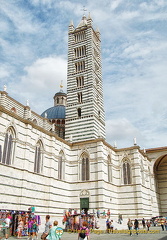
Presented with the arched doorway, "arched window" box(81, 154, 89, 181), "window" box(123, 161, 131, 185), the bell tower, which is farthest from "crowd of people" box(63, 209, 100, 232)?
the arched doorway

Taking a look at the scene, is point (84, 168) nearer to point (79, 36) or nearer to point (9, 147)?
point (9, 147)

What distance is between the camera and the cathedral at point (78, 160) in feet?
66.4

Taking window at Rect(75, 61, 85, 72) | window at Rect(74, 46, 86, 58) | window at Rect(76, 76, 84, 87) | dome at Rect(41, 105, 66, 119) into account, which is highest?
window at Rect(74, 46, 86, 58)

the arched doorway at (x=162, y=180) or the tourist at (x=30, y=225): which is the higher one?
the arched doorway at (x=162, y=180)

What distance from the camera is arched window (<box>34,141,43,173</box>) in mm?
22636

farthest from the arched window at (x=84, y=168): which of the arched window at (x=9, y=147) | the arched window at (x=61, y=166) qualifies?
the arched window at (x=9, y=147)

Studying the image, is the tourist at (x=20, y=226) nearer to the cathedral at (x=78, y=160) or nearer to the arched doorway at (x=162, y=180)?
the cathedral at (x=78, y=160)

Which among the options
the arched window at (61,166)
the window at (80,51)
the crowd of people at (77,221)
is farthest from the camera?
the window at (80,51)

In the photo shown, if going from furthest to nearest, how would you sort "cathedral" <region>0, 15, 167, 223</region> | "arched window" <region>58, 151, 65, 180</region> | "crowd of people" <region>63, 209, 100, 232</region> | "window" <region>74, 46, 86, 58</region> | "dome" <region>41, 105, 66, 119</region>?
1. "dome" <region>41, 105, 66, 119</region>
2. "window" <region>74, 46, 86, 58</region>
3. "arched window" <region>58, 151, 65, 180</region>
4. "cathedral" <region>0, 15, 167, 223</region>
5. "crowd of people" <region>63, 209, 100, 232</region>

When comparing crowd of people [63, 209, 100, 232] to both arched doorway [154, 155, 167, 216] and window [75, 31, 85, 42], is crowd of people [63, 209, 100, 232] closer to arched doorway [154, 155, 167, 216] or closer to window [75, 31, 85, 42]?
arched doorway [154, 155, 167, 216]

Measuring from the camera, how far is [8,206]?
18.3 meters

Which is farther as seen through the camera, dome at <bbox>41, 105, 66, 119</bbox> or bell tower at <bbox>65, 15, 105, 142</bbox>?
dome at <bbox>41, 105, 66, 119</bbox>

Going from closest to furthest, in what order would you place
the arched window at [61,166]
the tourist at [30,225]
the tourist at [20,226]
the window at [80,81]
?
1. the tourist at [30,225]
2. the tourist at [20,226]
3. the arched window at [61,166]
4. the window at [80,81]

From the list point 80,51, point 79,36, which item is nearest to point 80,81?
point 80,51
